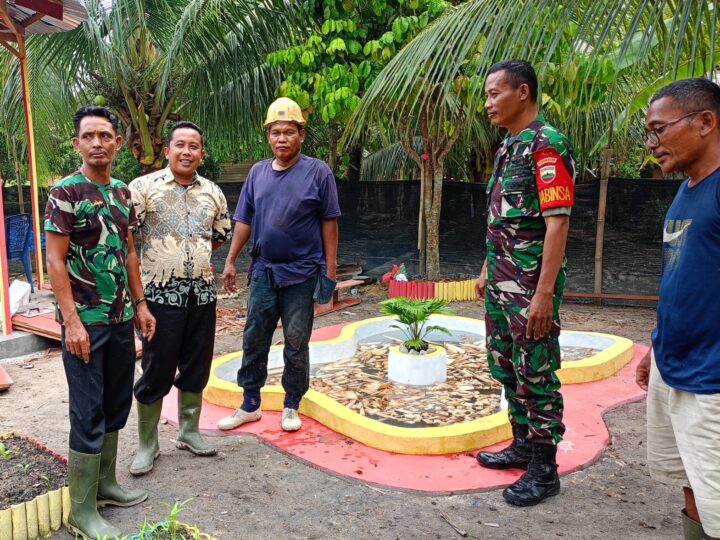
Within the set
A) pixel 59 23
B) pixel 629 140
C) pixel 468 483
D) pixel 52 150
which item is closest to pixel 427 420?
pixel 468 483

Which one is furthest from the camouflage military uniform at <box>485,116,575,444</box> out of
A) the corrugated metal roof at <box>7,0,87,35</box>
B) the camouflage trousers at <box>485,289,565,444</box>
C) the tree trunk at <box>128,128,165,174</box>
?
the tree trunk at <box>128,128,165,174</box>

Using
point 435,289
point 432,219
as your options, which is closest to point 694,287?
point 435,289

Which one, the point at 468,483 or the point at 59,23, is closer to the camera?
the point at 468,483

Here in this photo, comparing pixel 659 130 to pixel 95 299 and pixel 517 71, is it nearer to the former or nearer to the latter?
pixel 517 71

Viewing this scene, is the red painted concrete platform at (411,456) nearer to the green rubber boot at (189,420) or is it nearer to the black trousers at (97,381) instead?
the green rubber boot at (189,420)

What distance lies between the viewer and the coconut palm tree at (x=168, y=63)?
7.69m

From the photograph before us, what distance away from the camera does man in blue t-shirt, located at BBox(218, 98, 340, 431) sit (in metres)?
3.67

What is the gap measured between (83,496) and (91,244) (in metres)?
1.12

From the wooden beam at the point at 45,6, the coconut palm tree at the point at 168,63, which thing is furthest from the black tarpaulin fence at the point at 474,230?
the wooden beam at the point at 45,6

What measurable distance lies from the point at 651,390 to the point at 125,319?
227 cm

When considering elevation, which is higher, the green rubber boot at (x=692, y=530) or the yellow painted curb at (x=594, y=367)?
the green rubber boot at (x=692, y=530)

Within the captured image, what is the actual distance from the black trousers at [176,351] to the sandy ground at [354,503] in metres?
0.45

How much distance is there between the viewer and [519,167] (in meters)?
2.91

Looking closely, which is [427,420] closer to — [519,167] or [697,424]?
[519,167]
